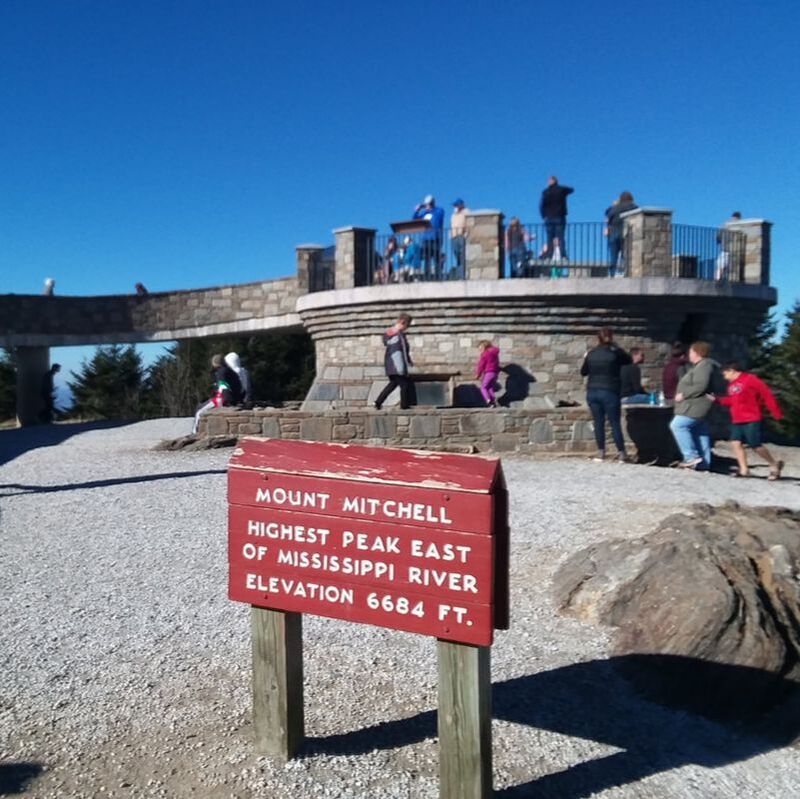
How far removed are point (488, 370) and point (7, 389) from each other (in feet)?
81.2

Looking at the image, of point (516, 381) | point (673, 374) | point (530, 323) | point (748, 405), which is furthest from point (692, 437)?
point (530, 323)

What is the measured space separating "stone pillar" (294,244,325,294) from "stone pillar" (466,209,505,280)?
153 inches

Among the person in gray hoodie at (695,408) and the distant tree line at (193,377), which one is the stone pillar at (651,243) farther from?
the distant tree line at (193,377)

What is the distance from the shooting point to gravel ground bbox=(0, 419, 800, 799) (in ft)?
9.66

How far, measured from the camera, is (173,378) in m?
28.1

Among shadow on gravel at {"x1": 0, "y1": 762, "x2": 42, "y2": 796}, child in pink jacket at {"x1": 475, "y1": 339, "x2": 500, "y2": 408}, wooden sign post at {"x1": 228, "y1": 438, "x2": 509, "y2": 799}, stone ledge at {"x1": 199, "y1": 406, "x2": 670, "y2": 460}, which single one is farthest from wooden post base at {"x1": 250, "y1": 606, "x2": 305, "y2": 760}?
child in pink jacket at {"x1": 475, "y1": 339, "x2": 500, "y2": 408}

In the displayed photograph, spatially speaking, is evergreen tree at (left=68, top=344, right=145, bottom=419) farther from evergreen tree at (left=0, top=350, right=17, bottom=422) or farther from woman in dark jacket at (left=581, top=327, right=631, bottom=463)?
woman in dark jacket at (left=581, top=327, right=631, bottom=463)

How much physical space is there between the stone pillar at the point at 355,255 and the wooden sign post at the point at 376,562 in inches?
491

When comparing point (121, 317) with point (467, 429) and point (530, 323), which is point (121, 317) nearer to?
point (530, 323)

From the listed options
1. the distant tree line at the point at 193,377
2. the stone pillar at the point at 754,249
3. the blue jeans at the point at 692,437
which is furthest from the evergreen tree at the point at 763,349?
the blue jeans at the point at 692,437

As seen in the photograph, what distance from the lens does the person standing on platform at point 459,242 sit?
14266 mm

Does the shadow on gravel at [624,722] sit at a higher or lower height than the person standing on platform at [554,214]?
lower

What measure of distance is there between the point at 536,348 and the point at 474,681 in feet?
38.9

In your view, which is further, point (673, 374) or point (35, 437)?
point (35, 437)
